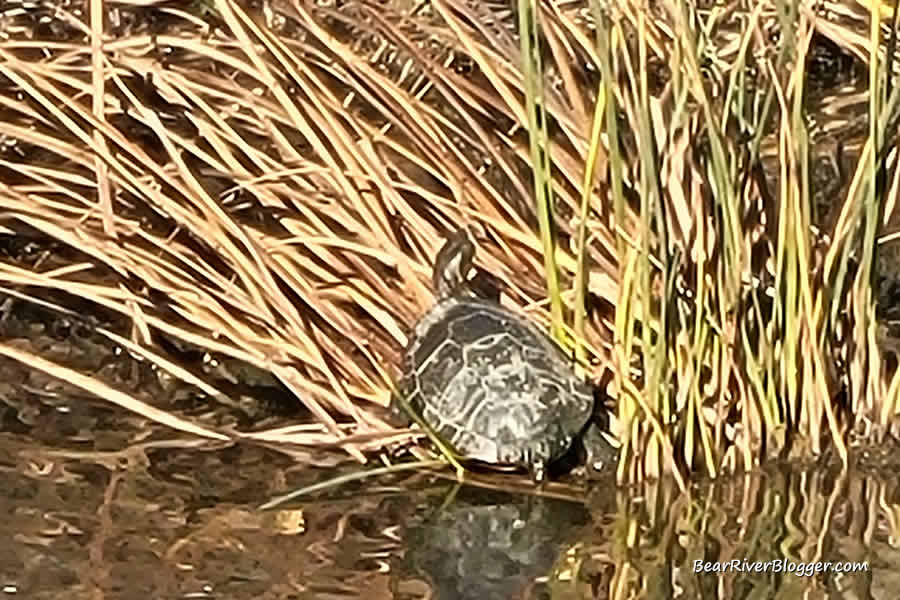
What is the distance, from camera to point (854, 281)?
201 centimetres

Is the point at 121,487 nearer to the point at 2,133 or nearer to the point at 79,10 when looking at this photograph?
the point at 2,133

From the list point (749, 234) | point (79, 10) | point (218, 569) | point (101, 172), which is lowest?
point (218, 569)

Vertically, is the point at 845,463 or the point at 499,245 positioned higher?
the point at 499,245

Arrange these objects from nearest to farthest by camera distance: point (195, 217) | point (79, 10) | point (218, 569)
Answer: point (218, 569)
point (195, 217)
point (79, 10)

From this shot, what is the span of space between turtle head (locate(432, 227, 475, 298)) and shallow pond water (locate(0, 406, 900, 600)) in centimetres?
20

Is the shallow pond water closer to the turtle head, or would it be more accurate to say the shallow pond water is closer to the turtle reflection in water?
the turtle reflection in water

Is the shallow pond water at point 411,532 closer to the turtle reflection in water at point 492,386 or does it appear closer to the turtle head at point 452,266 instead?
the turtle reflection in water at point 492,386

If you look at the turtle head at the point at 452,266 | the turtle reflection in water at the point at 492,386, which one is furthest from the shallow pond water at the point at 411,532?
the turtle head at the point at 452,266

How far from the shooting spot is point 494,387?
78.1 inches

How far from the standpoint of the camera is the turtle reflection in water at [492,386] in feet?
6.34

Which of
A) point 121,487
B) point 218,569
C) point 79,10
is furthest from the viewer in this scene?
point 79,10

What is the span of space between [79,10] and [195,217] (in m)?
0.55

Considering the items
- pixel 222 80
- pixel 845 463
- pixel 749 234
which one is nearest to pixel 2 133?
pixel 222 80

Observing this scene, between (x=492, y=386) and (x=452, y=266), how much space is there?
15 cm
